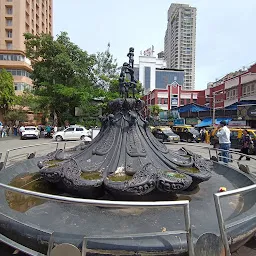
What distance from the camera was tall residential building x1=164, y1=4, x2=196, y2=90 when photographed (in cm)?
10856

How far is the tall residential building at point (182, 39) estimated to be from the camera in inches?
4274

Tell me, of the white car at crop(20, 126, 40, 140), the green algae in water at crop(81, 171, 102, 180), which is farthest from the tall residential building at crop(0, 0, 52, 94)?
the green algae in water at crop(81, 171, 102, 180)

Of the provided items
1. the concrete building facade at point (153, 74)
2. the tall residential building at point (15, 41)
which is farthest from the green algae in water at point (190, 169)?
the concrete building facade at point (153, 74)

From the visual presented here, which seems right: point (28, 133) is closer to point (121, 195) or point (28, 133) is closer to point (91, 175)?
point (91, 175)

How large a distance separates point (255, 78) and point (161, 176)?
2893 centimetres

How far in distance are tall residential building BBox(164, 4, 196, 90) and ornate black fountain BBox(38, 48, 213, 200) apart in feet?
374

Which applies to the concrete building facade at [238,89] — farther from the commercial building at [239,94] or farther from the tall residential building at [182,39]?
the tall residential building at [182,39]

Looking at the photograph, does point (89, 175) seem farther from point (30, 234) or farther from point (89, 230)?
point (30, 234)

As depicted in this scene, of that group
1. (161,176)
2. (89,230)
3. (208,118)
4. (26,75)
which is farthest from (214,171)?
(26,75)

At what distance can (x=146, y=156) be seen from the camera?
4898 millimetres

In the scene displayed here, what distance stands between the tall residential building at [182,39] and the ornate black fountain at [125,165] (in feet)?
374

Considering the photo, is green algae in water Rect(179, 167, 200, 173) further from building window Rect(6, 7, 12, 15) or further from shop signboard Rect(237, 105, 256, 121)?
building window Rect(6, 7, 12, 15)

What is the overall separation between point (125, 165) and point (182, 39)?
383 feet

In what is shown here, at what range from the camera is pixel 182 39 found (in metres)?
112
